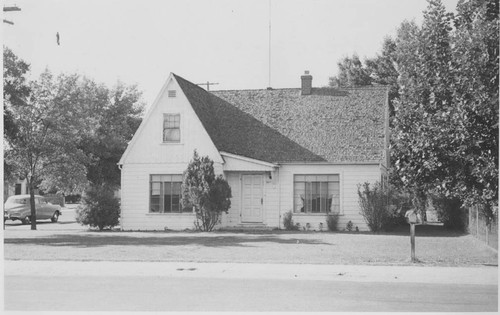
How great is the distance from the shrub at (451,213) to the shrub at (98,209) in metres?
14.7

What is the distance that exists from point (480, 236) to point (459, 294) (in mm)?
9796

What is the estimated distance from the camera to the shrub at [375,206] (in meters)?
22.8

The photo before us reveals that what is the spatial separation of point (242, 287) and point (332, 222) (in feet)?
44.7

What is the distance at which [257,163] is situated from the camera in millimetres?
23703

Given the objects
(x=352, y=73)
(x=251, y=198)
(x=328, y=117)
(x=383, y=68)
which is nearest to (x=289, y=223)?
(x=251, y=198)

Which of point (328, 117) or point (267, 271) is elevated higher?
point (328, 117)

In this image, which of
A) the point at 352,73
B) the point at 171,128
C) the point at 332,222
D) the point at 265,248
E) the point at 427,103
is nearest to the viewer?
the point at 427,103

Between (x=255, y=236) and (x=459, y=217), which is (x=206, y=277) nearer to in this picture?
(x=255, y=236)

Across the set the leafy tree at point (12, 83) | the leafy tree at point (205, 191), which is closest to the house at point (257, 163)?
the leafy tree at point (205, 191)

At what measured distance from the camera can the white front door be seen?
24516 mm

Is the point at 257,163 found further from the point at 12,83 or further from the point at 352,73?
the point at 352,73

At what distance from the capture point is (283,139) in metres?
25.3

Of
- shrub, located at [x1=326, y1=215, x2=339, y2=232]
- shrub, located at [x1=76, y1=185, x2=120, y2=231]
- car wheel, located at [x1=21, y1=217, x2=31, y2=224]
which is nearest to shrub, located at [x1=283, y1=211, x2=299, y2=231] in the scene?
shrub, located at [x1=326, y1=215, x2=339, y2=232]

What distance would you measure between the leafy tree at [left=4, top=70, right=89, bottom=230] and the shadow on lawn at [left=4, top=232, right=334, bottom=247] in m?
4.57
